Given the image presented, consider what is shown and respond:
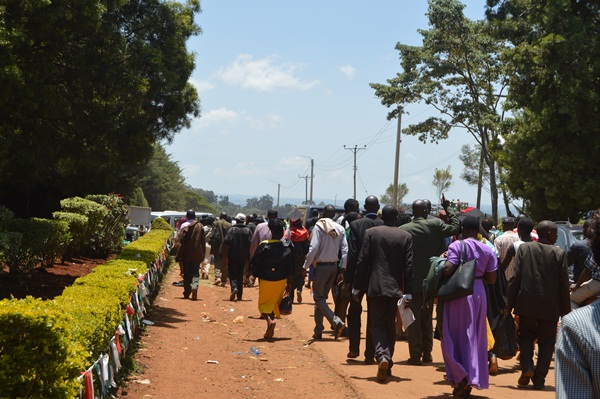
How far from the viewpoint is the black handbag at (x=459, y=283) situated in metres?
7.88

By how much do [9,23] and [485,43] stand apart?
2680cm

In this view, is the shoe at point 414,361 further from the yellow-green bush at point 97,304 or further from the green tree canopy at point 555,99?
the green tree canopy at point 555,99

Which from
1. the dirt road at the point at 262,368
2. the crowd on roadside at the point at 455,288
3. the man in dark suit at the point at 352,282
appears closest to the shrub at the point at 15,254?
the dirt road at the point at 262,368

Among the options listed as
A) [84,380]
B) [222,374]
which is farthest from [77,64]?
[84,380]

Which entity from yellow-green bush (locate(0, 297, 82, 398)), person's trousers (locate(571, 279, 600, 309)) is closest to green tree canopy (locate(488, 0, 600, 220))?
person's trousers (locate(571, 279, 600, 309))

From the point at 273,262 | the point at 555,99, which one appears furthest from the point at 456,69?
the point at 273,262

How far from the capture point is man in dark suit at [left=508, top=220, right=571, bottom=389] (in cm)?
866

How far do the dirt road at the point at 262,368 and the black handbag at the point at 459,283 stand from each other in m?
1.07

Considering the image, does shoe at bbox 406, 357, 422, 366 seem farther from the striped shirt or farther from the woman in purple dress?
the striped shirt

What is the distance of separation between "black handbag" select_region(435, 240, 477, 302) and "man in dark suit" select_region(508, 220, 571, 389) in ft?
3.47

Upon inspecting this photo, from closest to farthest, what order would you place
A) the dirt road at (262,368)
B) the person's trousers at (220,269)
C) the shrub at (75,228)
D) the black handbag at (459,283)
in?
1. the black handbag at (459,283)
2. the dirt road at (262,368)
3. the shrub at (75,228)
4. the person's trousers at (220,269)

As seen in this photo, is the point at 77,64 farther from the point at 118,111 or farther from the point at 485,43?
the point at 485,43

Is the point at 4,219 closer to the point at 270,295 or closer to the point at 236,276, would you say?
the point at 270,295

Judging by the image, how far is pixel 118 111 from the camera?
49.9 feet
